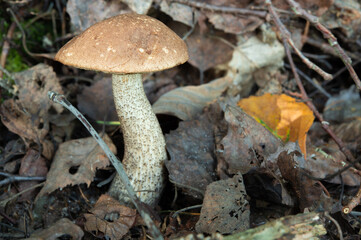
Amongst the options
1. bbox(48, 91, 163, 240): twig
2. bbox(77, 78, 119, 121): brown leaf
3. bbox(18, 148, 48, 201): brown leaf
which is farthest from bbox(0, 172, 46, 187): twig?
bbox(48, 91, 163, 240): twig

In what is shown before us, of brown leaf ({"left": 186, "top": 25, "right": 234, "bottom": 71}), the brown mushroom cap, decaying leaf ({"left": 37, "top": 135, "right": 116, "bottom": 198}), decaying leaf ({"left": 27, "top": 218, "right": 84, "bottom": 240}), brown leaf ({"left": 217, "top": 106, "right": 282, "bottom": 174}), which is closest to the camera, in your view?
the brown mushroom cap

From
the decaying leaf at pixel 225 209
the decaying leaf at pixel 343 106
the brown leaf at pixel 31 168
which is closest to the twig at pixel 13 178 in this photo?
the brown leaf at pixel 31 168

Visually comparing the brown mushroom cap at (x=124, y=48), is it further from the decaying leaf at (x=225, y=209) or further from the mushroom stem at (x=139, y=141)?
the decaying leaf at (x=225, y=209)

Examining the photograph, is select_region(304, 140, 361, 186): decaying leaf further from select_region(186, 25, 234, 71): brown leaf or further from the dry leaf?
select_region(186, 25, 234, 71): brown leaf

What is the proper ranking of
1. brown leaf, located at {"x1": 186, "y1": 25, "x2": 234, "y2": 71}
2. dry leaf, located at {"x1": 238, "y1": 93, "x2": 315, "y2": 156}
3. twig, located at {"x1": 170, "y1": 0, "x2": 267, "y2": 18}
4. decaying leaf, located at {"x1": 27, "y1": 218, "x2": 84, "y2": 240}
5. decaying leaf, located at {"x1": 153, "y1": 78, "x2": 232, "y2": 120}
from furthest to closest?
brown leaf, located at {"x1": 186, "y1": 25, "x2": 234, "y2": 71}
twig, located at {"x1": 170, "y1": 0, "x2": 267, "y2": 18}
decaying leaf, located at {"x1": 153, "y1": 78, "x2": 232, "y2": 120}
dry leaf, located at {"x1": 238, "y1": 93, "x2": 315, "y2": 156}
decaying leaf, located at {"x1": 27, "y1": 218, "x2": 84, "y2": 240}

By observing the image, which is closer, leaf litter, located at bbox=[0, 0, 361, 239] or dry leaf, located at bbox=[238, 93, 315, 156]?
leaf litter, located at bbox=[0, 0, 361, 239]

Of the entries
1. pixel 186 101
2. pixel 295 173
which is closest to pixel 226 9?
pixel 186 101

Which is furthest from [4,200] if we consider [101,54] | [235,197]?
[235,197]
